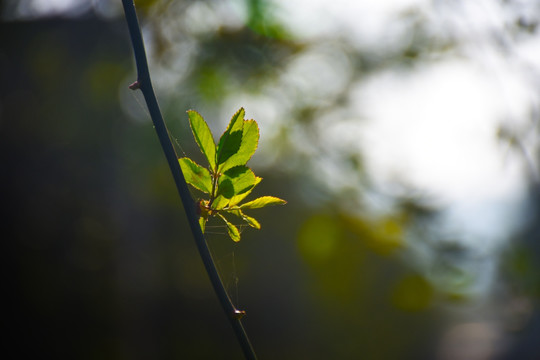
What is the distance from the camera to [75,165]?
6.29 metres

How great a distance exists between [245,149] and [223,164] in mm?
32

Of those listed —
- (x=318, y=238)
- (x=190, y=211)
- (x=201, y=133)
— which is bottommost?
(x=190, y=211)

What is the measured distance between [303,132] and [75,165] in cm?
449

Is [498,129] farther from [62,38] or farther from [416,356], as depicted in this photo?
[416,356]

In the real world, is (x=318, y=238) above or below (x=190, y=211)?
above

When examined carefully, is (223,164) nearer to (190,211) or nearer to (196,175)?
(196,175)

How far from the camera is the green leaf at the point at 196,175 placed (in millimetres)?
540

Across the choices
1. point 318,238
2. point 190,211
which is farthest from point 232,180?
point 318,238

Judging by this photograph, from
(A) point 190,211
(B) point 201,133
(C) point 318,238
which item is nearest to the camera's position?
(A) point 190,211

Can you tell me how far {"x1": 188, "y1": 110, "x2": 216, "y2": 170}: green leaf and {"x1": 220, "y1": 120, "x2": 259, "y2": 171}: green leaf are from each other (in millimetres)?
23

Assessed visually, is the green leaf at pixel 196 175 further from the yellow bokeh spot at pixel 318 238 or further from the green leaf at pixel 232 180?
the yellow bokeh spot at pixel 318 238

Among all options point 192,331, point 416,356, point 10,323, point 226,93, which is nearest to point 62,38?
point 10,323

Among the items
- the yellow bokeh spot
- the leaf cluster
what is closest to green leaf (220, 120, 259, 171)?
the leaf cluster

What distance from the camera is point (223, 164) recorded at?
0.54 metres
